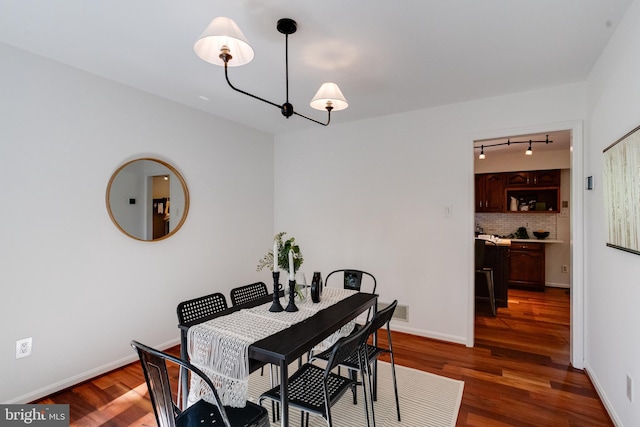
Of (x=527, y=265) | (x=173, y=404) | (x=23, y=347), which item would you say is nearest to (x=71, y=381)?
(x=23, y=347)

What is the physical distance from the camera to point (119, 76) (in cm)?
272

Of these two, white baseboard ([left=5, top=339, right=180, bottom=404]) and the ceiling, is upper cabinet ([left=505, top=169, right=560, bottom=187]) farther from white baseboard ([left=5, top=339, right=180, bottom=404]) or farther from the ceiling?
white baseboard ([left=5, top=339, right=180, bottom=404])

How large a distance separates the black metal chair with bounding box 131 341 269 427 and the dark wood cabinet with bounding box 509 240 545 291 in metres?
5.81

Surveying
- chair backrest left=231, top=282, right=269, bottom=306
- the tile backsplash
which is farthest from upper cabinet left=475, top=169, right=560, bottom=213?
chair backrest left=231, top=282, right=269, bottom=306

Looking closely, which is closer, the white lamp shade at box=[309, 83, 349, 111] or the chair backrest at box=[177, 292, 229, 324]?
the chair backrest at box=[177, 292, 229, 324]

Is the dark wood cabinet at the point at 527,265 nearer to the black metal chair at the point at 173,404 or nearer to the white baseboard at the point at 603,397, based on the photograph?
the white baseboard at the point at 603,397

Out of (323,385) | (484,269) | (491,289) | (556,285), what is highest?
(484,269)

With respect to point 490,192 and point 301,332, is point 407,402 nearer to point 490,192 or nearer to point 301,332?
point 301,332

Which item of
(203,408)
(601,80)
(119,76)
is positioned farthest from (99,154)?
(601,80)

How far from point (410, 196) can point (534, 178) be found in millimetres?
3684

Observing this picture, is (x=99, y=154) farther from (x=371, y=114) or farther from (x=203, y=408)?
(x=371, y=114)

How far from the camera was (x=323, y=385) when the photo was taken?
1621 millimetres

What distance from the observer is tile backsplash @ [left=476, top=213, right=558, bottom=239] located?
6014 millimetres

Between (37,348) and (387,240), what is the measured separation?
324 cm
